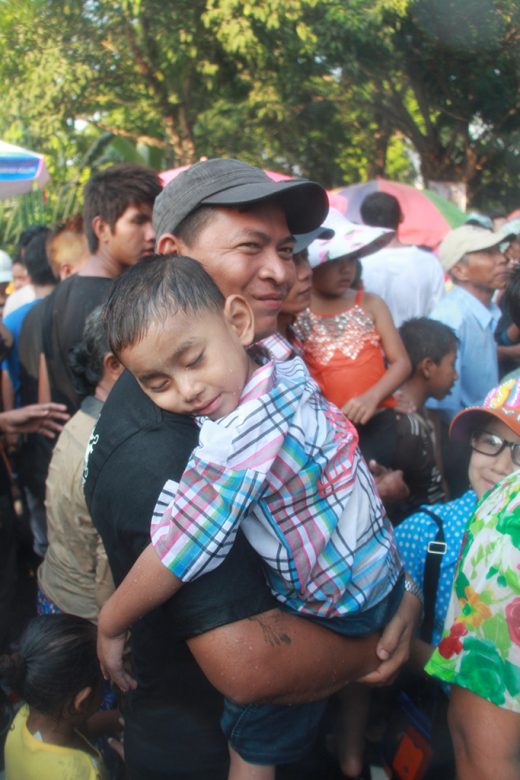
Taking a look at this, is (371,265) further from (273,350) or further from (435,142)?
(435,142)

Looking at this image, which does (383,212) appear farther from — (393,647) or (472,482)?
(393,647)

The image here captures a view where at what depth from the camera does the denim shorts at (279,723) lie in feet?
5.47

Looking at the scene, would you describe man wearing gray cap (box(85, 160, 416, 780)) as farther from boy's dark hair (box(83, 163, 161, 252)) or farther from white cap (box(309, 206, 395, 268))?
boy's dark hair (box(83, 163, 161, 252))

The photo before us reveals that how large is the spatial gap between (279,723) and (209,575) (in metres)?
0.47

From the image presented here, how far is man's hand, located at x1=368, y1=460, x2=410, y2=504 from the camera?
2865 mm

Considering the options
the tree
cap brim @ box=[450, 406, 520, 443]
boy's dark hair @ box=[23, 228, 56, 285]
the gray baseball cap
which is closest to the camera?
the gray baseball cap

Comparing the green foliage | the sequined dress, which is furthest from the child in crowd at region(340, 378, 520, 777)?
the green foliage

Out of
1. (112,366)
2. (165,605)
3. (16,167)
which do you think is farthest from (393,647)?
(16,167)

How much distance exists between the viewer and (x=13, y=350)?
447 centimetres

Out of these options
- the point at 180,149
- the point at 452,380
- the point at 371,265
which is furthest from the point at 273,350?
the point at 180,149

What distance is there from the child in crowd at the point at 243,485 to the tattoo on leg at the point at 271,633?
2.6 inches

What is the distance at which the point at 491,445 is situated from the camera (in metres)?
2.24

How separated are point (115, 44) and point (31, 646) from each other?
50.2 ft

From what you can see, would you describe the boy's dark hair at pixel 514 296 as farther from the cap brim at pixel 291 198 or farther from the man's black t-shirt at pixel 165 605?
the man's black t-shirt at pixel 165 605
